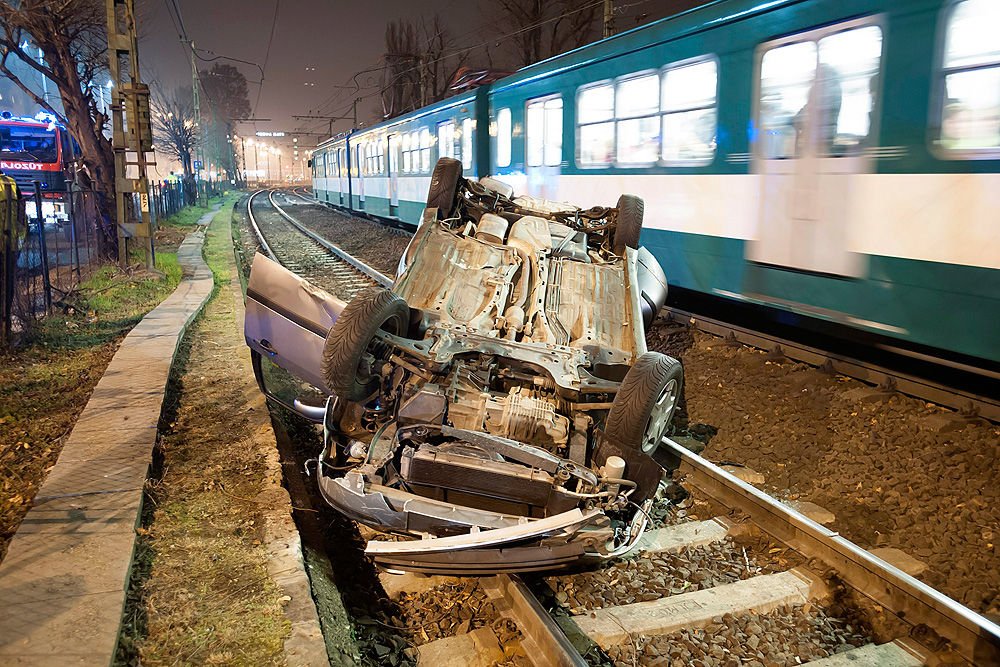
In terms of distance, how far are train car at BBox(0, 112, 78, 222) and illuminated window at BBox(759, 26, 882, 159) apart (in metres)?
26.2

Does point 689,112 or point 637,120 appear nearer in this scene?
point 689,112

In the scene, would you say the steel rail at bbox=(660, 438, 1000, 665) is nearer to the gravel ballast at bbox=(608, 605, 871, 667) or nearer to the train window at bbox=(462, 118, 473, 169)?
the gravel ballast at bbox=(608, 605, 871, 667)

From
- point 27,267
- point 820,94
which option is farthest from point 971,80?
point 27,267

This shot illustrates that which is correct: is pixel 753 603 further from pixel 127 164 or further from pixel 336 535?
pixel 127 164

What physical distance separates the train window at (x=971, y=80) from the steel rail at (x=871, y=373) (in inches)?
79.2

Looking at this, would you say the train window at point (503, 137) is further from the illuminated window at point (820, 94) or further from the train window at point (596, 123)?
the illuminated window at point (820, 94)

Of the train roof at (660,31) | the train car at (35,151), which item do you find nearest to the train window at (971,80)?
the train roof at (660,31)

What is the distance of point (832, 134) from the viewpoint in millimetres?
6984

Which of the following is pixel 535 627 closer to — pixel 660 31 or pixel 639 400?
pixel 639 400

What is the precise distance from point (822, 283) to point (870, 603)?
162 inches

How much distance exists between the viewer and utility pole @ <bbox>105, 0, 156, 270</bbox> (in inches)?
554

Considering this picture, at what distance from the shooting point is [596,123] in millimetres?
10477

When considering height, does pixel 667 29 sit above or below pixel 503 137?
above

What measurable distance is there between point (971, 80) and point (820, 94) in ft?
5.18
